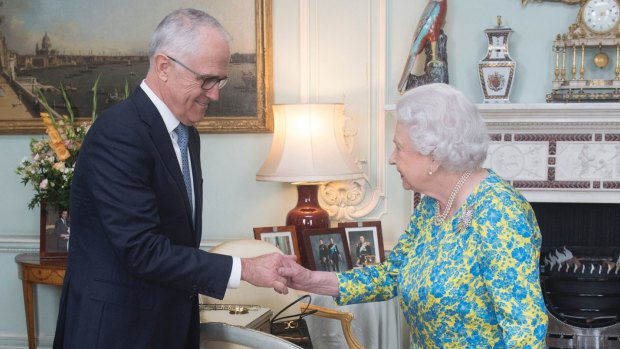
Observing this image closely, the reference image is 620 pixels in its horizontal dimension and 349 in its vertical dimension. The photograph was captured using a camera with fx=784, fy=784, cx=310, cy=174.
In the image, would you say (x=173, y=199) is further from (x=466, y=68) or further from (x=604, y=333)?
(x=604, y=333)

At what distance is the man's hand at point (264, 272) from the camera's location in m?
2.14

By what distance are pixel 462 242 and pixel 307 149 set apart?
6.43ft

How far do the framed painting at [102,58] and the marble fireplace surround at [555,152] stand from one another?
4.17 ft

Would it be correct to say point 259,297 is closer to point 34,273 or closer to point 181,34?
point 34,273

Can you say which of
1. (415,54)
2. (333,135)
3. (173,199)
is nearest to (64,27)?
(333,135)

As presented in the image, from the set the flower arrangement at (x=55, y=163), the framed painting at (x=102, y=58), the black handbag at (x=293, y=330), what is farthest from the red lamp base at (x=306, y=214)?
the flower arrangement at (x=55, y=163)

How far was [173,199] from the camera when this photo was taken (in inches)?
80.5

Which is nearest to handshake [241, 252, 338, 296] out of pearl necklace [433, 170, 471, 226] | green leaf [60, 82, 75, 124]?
pearl necklace [433, 170, 471, 226]

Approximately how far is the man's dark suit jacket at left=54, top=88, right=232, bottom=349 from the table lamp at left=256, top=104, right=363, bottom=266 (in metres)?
1.81

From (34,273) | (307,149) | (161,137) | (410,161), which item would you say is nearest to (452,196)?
(410,161)

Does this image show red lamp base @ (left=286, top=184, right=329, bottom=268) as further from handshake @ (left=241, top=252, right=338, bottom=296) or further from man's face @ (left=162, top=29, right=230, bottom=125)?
man's face @ (left=162, top=29, right=230, bottom=125)

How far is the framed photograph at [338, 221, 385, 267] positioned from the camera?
4.07 meters

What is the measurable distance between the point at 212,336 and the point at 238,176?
91.3 inches

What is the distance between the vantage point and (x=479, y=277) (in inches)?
78.4
